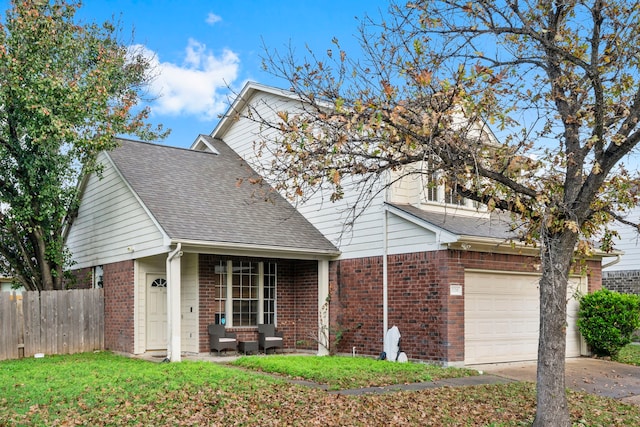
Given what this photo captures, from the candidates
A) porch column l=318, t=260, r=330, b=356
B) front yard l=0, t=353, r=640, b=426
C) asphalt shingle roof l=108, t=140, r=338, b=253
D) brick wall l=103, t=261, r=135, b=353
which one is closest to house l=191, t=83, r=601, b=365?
porch column l=318, t=260, r=330, b=356

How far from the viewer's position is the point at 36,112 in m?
15.6

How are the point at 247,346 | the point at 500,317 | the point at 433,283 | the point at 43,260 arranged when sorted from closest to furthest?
the point at 433,283
the point at 500,317
the point at 247,346
the point at 43,260

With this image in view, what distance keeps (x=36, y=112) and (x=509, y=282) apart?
469 inches

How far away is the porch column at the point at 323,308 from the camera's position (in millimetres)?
16203

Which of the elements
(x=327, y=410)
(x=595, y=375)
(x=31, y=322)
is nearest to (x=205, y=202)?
(x=31, y=322)

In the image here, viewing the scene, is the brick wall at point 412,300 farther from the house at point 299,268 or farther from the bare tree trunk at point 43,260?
the bare tree trunk at point 43,260

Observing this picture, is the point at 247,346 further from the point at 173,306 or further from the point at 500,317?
the point at 500,317

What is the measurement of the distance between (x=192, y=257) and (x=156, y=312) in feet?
5.74

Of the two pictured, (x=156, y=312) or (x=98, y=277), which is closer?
(x=156, y=312)

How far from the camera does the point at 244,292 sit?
16.9m

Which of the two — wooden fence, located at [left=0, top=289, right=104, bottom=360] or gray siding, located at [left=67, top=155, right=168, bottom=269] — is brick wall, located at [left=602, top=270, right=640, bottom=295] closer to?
gray siding, located at [left=67, top=155, right=168, bottom=269]

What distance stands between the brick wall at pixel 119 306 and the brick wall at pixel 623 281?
58.0 ft

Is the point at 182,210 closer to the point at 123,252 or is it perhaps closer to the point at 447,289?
the point at 123,252

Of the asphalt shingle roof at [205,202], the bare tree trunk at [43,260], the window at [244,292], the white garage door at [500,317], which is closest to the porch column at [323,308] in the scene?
the asphalt shingle roof at [205,202]
